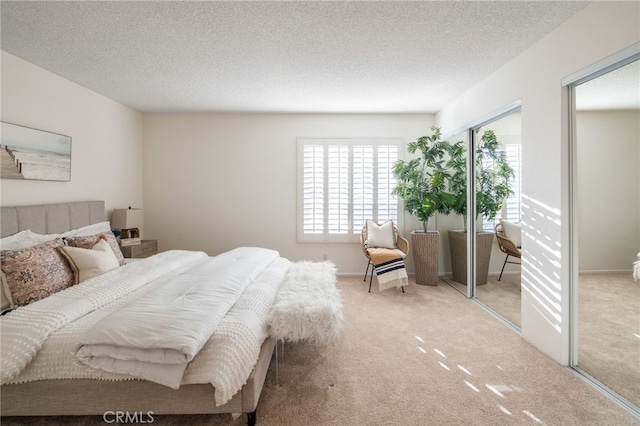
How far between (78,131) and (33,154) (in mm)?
738

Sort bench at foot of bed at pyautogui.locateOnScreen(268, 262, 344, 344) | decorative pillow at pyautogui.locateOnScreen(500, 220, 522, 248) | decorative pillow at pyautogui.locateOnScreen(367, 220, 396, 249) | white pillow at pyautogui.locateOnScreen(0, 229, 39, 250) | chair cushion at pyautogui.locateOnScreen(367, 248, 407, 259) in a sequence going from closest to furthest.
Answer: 1. bench at foot of bed at pyautogui.locateOnScreen(268, 262, 344, 344)
2. white pillow at pyautogui.locateOnScreen(0, 229, 39, 250)
3. decorative pillow at pyautogui.locateOnScreen(500, 220, 522, 248)
4. chair cushion at pyautogui.locateOnScreen(367, 248, 407, 259)
5. decorative pillow at pyautogui.locateOnScreen(367, 220, 396, 249)

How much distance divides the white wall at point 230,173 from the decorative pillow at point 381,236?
2.24ft

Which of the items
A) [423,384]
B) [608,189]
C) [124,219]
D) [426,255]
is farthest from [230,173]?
[608,189]

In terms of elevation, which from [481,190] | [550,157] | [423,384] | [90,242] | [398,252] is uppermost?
[550,157]

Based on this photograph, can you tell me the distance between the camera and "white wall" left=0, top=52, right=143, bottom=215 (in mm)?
2928

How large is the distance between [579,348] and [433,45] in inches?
104

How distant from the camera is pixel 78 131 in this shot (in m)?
3.69

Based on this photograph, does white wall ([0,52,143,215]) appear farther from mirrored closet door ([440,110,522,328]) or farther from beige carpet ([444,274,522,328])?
beige carpet ([444,274,522,328])

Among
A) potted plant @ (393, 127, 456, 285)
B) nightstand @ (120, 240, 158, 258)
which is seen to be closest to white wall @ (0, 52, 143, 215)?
nightstand @ (120, 240, 158, 258)

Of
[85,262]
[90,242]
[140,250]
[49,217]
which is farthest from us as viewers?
[140,250]

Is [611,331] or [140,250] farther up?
[140,250]

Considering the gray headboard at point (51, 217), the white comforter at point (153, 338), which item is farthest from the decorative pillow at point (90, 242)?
the white comforter at point (153, 338)

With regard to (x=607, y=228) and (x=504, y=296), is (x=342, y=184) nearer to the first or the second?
(x=504, y=296)

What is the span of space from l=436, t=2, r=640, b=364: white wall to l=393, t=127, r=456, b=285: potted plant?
153cm
